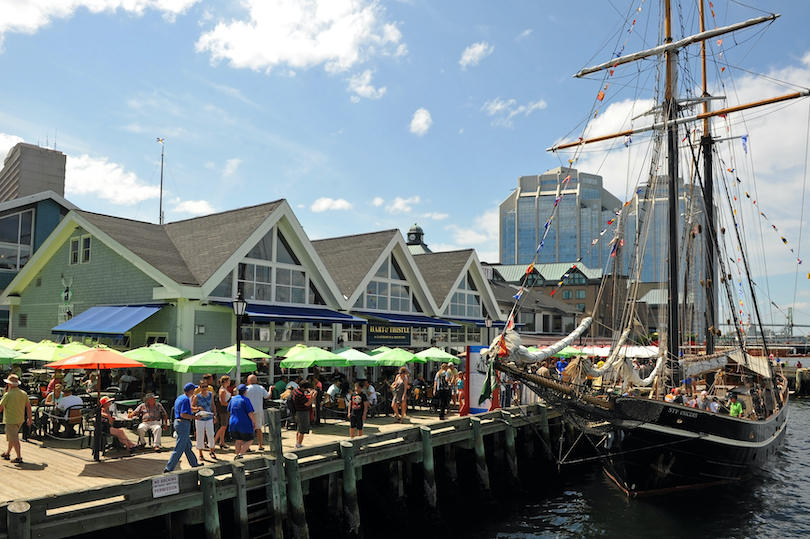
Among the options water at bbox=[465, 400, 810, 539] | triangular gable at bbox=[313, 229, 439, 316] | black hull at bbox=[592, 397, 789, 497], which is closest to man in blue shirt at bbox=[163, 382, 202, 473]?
water at bbox=[465, 400, 810, 539]

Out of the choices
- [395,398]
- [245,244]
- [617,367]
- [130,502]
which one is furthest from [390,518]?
[245,244]

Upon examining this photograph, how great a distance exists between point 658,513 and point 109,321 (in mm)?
18110

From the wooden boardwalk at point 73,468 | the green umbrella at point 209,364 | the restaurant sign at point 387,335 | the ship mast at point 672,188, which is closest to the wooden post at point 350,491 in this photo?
the wooden boardwalk at point 73,468

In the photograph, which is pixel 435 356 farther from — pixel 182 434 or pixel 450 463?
pixel 182 434

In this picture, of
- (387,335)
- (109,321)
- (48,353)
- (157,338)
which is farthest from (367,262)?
(48,353)

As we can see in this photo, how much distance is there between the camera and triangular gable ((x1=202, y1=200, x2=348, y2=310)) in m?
21.6

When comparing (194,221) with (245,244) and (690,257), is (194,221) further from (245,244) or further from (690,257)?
(690,257)

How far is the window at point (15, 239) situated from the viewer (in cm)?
3017

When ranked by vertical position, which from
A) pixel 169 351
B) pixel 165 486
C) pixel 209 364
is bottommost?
pixel 165 486

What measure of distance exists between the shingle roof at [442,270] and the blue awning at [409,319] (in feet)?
6.83

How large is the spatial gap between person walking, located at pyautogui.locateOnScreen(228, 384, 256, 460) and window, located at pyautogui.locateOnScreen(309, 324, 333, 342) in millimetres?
11925

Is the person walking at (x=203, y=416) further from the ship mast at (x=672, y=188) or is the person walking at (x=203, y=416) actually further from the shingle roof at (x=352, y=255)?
the shingle roof at (x=352, y=255)

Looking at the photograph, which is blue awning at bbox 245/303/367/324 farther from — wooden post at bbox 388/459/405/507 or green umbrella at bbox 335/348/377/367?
wooden post at bbox 388/459/405/507

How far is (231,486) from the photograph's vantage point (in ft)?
36.1
